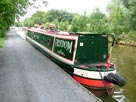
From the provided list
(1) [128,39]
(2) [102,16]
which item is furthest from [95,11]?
(1) [128,39]

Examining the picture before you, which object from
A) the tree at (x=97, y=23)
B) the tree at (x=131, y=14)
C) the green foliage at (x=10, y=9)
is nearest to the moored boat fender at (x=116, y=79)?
the green foliage at (x=10, y=9)

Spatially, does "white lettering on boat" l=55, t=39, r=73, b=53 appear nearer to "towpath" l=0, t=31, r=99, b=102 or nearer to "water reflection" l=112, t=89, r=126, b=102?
"towpath" l=0, t=31, r=99, b=102

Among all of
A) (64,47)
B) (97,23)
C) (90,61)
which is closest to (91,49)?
(90,61)

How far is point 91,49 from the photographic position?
11.8 m

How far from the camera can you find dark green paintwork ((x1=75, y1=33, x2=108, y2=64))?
37.9ft

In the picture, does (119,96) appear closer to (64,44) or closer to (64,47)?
(64,47)

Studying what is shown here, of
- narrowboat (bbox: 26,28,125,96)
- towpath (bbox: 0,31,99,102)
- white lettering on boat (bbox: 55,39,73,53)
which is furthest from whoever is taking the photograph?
white lettering on boat (bbox: 55,39,73,53)

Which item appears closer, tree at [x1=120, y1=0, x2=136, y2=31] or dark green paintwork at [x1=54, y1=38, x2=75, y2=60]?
dark green paintwork at [x1=54, y1=38, x2=75, y2=60]

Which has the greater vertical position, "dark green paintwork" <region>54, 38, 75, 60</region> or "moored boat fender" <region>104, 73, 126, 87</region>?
"dark green paintwork" <region>54, 38, 75, 60</region>

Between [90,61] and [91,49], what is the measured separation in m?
0.60

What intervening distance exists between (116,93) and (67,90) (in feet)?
9.54

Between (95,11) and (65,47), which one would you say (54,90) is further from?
(95,11)

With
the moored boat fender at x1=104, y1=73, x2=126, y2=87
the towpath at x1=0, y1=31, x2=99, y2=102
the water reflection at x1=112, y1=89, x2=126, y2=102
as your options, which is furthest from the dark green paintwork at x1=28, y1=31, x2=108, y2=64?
the water reflection at x1=112, y1=89, x2=126, y2=102

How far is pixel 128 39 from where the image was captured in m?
34.6
